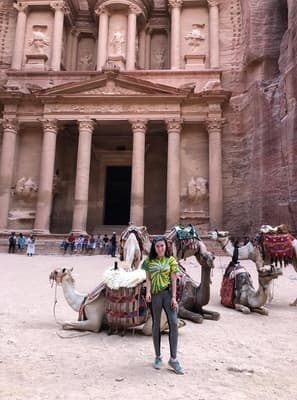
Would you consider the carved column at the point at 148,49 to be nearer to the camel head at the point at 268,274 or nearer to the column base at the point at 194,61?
the column base at the point at 194,61

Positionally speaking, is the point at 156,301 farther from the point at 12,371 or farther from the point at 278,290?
the point at 278,290

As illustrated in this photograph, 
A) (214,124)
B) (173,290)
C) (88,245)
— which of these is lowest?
(173,290)

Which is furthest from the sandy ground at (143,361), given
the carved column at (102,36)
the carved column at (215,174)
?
Result: the carved column at (102,36)

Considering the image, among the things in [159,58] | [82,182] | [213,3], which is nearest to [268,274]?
[82,182]

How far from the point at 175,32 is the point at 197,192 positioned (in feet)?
40.1

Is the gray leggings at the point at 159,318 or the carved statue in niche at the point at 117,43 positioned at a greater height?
the carved statue in niche at the point at 117,43

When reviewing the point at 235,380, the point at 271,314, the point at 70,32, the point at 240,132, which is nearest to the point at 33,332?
the point at 235,380

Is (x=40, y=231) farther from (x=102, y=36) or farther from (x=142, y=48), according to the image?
(x=142, y=48)

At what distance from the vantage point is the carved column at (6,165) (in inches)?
887

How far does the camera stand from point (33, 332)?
530cm

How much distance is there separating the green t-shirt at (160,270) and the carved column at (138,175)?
1741cm

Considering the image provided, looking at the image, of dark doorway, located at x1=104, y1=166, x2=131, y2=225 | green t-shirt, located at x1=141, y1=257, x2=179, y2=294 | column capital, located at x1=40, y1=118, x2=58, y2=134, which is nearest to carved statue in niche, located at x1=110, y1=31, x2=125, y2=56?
column capital, located at x1=40, y1=118, x2=58, y2=134

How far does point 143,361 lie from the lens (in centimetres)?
423

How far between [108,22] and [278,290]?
80.8 feet
